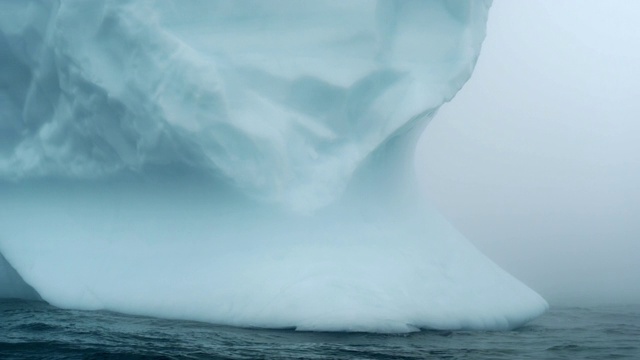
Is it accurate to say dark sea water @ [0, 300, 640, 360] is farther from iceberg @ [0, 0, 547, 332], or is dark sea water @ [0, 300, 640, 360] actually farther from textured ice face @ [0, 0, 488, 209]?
textured ice face @ [0, 0, 488, 209]

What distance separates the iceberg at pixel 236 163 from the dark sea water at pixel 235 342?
28 cm

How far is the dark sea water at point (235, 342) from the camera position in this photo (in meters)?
4.60

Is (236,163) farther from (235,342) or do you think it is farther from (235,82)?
(235,342)

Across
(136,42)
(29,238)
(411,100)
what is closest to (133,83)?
(136,42)

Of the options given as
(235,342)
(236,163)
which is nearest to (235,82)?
(236,163)

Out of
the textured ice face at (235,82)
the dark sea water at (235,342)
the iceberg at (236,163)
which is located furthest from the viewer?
the textured ice face at (235,82)

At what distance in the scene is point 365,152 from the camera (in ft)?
22.6

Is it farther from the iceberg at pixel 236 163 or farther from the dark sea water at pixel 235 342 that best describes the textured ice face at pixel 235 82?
the dark sea water at pixel 235 342

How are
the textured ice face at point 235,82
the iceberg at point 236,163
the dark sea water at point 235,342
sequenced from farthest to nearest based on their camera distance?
1. the textured ice face at point 235,82
2. the iceberg at point 236,163
3. the dark sea water at point 235,342

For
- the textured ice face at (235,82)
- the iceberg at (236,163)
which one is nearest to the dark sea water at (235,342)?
the iceberg at (236,163)

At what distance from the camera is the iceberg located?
6133mm

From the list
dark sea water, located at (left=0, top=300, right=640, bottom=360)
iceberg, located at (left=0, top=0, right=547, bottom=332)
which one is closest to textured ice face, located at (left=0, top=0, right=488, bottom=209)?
iceberg, located at (left=0, top=0, right=547, bottom=332)

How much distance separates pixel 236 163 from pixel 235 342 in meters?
1.89

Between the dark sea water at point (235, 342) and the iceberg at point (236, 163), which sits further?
the iceberg at point (236, 163)
